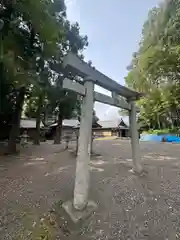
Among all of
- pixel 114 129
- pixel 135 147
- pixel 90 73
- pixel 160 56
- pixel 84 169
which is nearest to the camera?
pixel 84 169

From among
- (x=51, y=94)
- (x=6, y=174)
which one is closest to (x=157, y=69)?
(x=51, y=94)

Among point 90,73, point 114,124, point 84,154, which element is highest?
point 114,124

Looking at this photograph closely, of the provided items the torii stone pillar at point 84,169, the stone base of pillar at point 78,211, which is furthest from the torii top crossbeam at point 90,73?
the stone base of pillar at point 78,211

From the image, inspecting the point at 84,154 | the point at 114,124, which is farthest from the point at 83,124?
the point at 114,124

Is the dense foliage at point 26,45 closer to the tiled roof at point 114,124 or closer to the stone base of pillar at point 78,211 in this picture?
the stone base of pillar at point 78,211

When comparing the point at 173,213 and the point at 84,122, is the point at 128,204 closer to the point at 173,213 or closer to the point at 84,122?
the point at 173,213

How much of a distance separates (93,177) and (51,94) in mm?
7538

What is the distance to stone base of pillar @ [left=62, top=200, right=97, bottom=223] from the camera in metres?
3.16

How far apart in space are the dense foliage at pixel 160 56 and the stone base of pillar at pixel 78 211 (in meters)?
6.09

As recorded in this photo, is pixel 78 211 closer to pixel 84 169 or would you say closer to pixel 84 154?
pixel 84 169

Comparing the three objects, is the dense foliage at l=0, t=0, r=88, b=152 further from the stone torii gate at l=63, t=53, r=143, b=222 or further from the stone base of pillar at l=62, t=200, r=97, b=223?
the stone base of pillar at l=62, t=200, r=97, b=223

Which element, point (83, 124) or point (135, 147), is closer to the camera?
point (83, 124)

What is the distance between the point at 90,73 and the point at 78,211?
247 centimetres

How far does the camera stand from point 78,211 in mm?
3293
